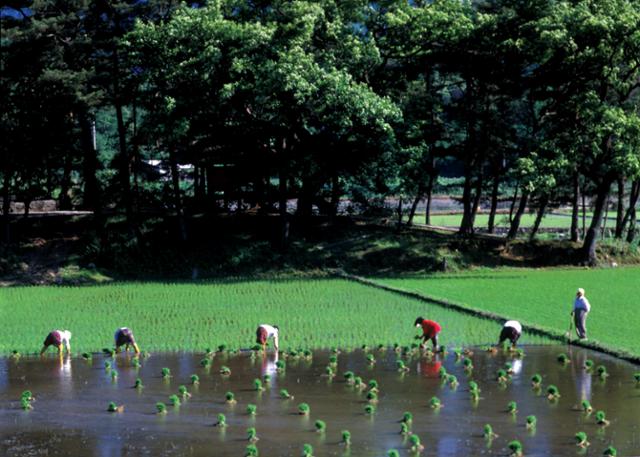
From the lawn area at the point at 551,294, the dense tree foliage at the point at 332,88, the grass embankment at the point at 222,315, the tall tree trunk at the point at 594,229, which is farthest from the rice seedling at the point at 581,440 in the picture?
the tall tree trunk at the point at 594,229

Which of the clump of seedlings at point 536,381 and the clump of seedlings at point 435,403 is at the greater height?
the clump of seedlings at point 536,381

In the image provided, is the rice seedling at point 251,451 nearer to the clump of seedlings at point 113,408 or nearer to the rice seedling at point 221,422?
the rice seedling at point 221,422

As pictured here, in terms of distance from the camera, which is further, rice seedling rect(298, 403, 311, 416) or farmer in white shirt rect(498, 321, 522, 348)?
farmer in white shirt rect(498, 321, 522, 348)

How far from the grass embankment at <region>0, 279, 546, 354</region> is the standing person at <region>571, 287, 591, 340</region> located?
3.04 ft

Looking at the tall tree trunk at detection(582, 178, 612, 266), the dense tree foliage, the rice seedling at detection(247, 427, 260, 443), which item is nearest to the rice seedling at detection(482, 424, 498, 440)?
the rice seedling at detection(247, 427, 260, 443)

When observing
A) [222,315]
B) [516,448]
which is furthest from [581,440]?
[222,315]

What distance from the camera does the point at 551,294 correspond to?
31.1m

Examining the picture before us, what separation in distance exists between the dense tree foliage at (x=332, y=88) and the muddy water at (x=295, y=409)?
49.2 ft

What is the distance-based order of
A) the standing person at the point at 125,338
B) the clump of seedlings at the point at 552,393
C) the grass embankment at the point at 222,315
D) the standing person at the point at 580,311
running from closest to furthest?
1. the clump of seedlings at the point at 552,393
2. the standing person at the point at 125,338
3. the standing person at the point at 580,311
4. the grass embankment at the point at 222,315

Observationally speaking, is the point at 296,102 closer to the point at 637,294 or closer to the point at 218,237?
the point at 218,237

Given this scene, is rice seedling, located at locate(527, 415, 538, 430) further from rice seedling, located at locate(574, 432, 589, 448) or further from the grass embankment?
the grass embankment

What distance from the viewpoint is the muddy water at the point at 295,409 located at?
14.9m

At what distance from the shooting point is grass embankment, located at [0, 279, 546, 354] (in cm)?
2380

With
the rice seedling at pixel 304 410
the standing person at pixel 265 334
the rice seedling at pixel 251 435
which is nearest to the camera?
the rice seedling at pixel 251 435
